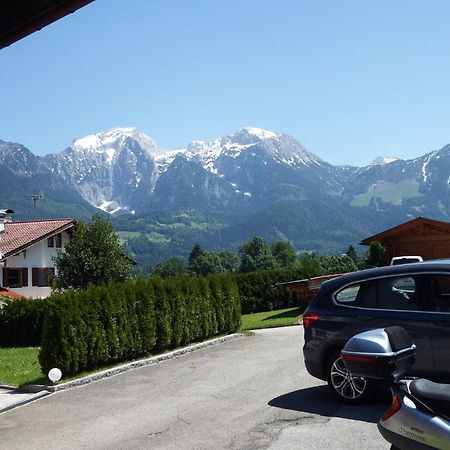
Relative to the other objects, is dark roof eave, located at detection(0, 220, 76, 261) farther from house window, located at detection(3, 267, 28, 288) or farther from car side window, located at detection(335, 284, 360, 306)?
car side window, located at detection(335, 284, 360, 306)

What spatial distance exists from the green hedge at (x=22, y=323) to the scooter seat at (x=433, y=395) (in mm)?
20060

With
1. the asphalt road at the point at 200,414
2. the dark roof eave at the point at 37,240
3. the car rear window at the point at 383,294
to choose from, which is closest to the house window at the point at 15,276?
the dark roof eave at the point at 37,240

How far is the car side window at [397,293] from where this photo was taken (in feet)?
28.5

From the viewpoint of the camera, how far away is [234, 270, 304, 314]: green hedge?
33281 mm

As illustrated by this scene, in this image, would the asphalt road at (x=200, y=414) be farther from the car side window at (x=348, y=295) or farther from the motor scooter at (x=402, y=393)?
the motor scooter at (x=402, y=393)

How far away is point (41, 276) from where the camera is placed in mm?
60156

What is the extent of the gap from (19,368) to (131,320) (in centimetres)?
258

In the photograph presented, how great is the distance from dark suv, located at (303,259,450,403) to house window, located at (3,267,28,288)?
172 ft

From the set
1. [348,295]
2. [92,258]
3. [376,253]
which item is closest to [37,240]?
[92,258]

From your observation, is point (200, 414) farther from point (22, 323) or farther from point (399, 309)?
point (22, 323)

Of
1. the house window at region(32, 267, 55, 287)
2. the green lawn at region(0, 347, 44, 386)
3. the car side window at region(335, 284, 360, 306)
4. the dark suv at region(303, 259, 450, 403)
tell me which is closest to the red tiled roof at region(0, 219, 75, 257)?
the house window at region(32, 267, 55, 287)

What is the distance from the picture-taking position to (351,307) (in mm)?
9141

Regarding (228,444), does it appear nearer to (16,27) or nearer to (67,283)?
(16,27)

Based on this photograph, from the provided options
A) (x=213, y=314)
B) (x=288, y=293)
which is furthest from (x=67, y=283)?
(x=213, y=314)
